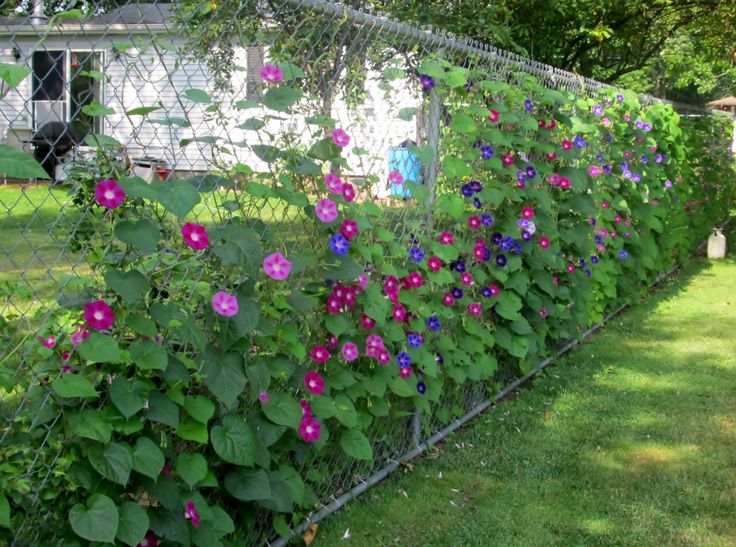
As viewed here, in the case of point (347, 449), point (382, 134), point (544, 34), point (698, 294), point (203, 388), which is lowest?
point (698, 294)

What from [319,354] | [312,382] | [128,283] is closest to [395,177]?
[319,354]

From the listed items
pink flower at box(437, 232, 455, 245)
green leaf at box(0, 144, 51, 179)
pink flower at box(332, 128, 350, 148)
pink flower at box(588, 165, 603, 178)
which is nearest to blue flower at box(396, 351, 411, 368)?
pink flower at box(437, 232, 455, 245)

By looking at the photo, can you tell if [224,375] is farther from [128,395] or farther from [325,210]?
[325,210]

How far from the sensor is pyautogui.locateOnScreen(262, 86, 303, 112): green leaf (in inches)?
86.4

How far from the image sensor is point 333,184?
2.55 metres

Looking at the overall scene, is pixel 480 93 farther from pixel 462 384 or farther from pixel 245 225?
pixel 245 225

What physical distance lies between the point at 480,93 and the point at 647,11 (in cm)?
760

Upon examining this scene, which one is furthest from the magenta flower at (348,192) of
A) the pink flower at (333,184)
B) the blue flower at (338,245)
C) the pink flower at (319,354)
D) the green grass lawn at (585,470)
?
the green grass lawn at (585,470)

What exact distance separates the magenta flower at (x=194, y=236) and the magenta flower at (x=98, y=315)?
256 mm

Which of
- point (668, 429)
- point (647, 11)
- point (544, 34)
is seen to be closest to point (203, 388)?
point (668, 429)

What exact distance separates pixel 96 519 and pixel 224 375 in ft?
1.52

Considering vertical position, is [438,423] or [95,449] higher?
[95,449]

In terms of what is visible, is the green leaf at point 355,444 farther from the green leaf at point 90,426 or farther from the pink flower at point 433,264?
the green leaf at point 90,426

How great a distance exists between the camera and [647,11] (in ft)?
33.3
